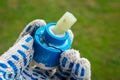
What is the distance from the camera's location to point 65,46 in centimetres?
101

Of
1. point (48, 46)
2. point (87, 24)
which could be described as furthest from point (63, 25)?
point (87, 24)

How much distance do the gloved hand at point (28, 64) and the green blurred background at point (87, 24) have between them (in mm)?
1486

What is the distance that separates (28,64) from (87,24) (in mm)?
2030

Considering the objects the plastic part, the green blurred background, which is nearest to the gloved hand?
the plastic part

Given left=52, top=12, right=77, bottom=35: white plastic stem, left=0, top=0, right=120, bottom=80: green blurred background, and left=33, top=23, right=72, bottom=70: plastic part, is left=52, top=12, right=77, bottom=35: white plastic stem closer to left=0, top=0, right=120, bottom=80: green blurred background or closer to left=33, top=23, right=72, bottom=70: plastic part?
left=33, top=23, right=72, bottom=70: plastic part

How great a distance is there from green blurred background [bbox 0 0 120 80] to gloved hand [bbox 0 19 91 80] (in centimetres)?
149

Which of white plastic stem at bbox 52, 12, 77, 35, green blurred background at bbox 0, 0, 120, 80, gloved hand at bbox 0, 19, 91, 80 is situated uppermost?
green blurred background at bbox 0, 0, 120, 80

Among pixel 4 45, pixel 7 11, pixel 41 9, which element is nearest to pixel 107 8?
pixel 41 9

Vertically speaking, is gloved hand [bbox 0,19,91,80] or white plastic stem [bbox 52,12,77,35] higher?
white plastic stem [bbox 52,12,77,35]

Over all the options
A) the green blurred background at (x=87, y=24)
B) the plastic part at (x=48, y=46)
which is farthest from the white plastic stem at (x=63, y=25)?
the green blurred background at (x=87, y=24)

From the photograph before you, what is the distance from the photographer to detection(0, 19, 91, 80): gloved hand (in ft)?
3.17

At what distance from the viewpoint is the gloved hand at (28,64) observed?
0.96 meters

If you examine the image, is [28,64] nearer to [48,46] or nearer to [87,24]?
[48,46]

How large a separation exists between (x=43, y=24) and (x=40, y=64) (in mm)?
101
